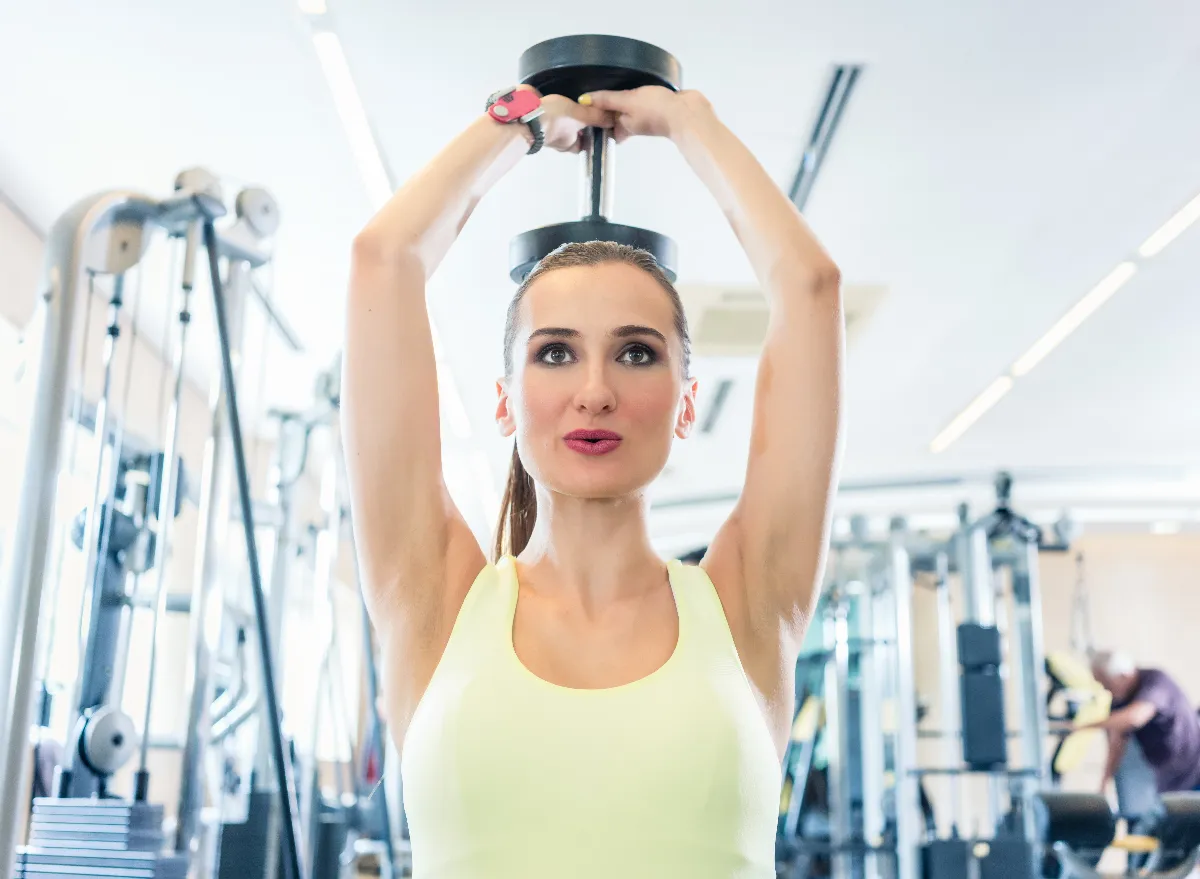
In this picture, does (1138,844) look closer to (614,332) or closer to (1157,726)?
(1157,726)

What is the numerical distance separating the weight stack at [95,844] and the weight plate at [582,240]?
955 millimetres

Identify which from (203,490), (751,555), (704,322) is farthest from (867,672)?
(751,555)

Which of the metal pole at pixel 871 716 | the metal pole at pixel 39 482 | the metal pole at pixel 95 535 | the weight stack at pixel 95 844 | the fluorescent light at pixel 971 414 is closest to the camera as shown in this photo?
the metal pole at pixel 39 482

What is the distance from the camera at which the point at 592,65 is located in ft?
3.99

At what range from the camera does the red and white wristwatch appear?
1.18 metres

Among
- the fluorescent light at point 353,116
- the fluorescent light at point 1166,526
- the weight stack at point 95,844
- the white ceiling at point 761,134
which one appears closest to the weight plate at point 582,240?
the weight stack at point 95,844

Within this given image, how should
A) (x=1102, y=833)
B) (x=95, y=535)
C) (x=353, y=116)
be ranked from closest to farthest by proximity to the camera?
(x=95, y=535)
(x=353, y=116)
(x=1102, y=833)

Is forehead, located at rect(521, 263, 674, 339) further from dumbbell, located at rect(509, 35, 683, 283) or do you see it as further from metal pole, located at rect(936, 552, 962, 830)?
metal pole, located at rect(936, 552, 962, 830)

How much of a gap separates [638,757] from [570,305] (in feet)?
1.38

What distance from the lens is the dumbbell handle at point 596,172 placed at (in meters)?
1.30

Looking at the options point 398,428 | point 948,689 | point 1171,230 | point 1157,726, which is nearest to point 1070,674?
point 1157,726

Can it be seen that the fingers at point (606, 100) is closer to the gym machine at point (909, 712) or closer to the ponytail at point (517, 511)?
the ponytail at point (517, 511)

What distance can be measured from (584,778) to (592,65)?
0.73 meters

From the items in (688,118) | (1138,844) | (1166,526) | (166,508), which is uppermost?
(1166,526)
